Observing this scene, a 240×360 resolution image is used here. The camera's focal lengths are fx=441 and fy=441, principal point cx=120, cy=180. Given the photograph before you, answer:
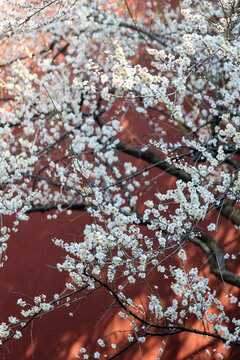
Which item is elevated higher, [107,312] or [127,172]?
[127,172]

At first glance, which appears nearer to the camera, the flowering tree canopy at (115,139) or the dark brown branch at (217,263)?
the dark brown branch at (217,263)

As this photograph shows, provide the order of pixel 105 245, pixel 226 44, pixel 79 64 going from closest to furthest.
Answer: pixel 226 44, pixel 105 245, pixel 79 64

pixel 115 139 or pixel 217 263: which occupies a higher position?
pixel 115 139

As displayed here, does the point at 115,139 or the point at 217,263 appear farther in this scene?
the point at 115,139

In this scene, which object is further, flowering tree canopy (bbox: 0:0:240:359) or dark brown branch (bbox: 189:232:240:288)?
flowering tree canopy (bbox: 0:0:240:359)

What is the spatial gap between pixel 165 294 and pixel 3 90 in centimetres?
283

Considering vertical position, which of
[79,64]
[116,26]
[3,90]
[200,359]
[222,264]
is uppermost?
[3,90]

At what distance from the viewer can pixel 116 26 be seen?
4098mm

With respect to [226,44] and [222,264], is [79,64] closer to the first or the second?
[222,264]

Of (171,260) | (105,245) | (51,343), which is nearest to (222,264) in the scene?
(171,260)

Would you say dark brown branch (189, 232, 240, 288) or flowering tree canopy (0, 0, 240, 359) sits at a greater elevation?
flowering tree canopy (0, 0, 240, 359)

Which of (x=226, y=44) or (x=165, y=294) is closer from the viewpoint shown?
(x=226, y=44)

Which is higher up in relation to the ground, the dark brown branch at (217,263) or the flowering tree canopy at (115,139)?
the flowering tree canopy at (115,139)

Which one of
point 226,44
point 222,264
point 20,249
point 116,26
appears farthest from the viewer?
point 20,249
